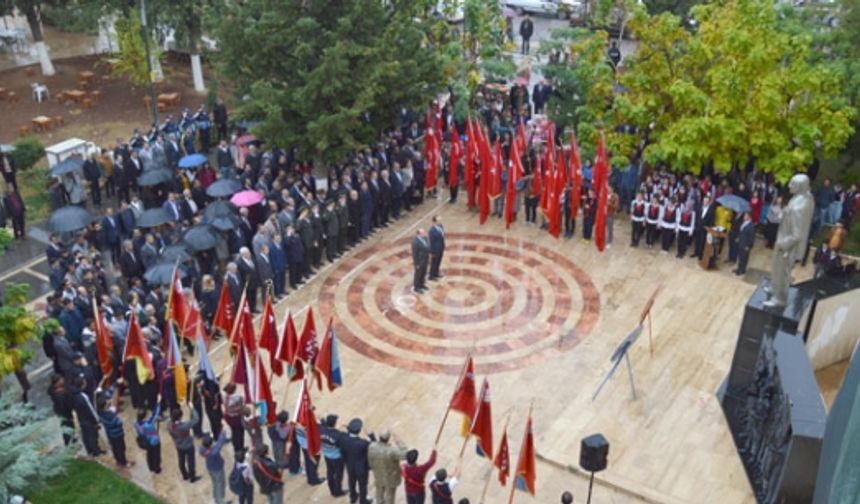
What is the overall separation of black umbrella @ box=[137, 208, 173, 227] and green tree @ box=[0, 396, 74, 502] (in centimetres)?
636

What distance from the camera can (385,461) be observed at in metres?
14.4

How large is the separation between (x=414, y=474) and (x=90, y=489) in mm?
5856

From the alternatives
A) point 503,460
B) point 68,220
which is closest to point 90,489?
point 503,460

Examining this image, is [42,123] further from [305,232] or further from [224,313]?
[224,313]

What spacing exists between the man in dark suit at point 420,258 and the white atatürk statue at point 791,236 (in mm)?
7726

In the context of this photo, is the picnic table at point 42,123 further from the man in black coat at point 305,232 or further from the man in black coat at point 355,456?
the man in black coat at point 355,456

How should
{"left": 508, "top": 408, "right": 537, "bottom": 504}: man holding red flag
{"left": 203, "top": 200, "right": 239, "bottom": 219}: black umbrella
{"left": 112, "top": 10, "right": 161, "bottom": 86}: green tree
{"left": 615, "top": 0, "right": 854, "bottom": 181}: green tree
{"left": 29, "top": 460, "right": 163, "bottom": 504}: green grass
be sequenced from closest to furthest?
{"left": 508, "top": 408, "right": 537, "bottom": 504}: man holding red flag, {"left": 29, "top": 460, "right": 163, "bottom": 504}: green grass, {"left": 203, "top": 200, "right": 239, "bottom": 219}: black umbrella, {"left": 615, "top": 0, "right": 854, "bottom": 181}: green tree, {"left": 112, "top": 10, "right": 161, "bottom": 86}: green tree

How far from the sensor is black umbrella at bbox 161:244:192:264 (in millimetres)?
19920

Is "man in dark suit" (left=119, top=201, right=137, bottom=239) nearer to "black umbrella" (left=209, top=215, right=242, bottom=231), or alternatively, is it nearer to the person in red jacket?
"black umbrella" (left=209, top=215, right=242, bottom=231)

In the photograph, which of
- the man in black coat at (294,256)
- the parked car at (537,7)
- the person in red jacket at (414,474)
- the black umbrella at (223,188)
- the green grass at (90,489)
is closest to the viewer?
the person in red jacket at (414,474)

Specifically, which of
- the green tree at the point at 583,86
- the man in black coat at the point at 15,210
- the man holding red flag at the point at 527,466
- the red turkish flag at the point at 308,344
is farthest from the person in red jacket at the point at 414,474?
the man in black coat at the point at 15,210

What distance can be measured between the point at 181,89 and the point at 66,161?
1282cm

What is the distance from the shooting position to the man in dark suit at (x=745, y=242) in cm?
2227

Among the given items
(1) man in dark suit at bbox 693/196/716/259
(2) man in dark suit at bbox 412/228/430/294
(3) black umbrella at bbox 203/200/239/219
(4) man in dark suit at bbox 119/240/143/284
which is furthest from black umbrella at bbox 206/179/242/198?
(1) man in dark suit at bbox 693/196/716/259
